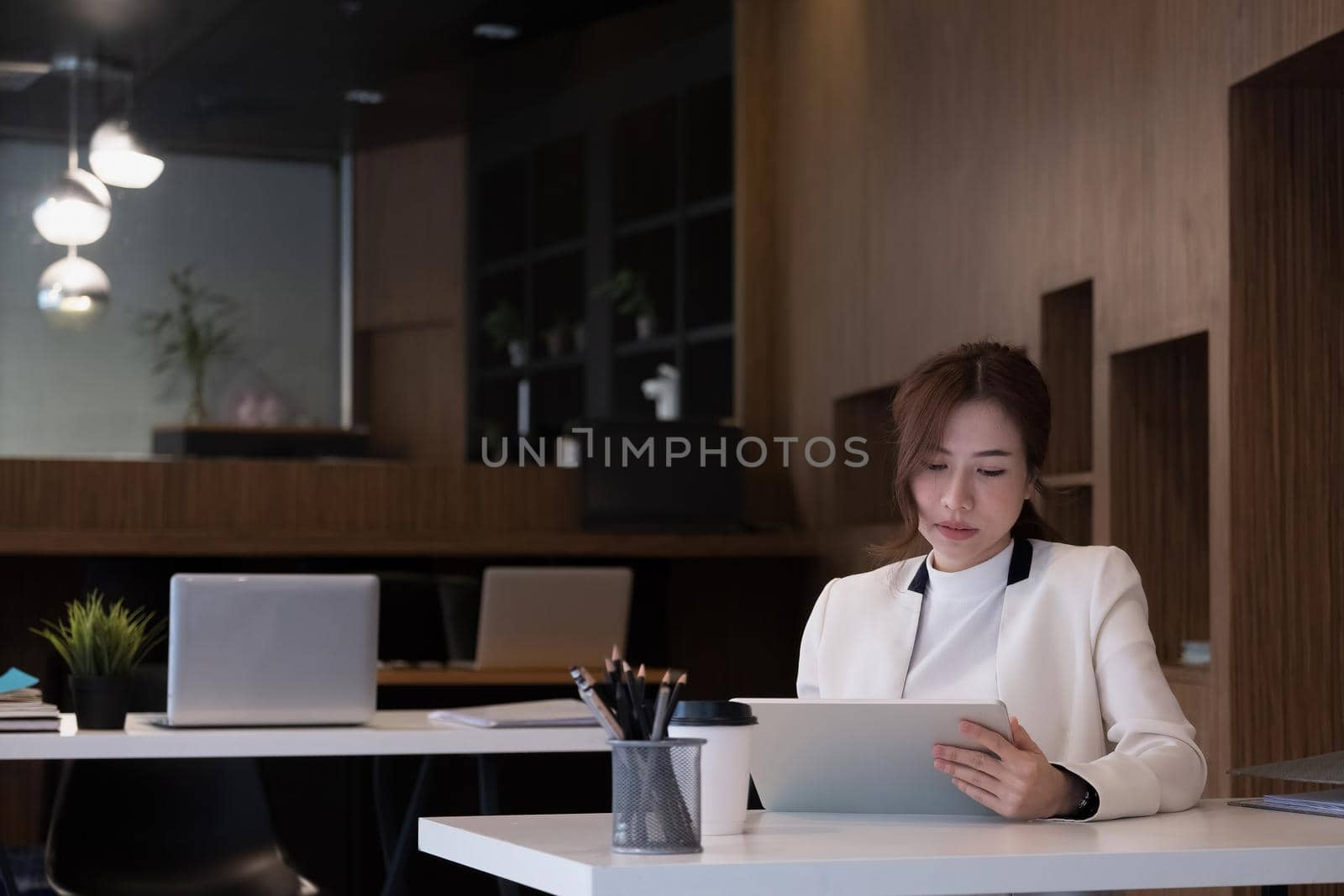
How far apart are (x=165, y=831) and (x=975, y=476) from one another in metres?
1.96

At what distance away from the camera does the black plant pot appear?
2701 mm

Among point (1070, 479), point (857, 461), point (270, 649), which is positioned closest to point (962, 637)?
point (270, 649)

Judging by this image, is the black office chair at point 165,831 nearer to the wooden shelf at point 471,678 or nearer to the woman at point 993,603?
the wooden shelf at point 471,678

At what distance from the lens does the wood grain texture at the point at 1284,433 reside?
337 centimetres

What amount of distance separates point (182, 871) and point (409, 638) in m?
2.49

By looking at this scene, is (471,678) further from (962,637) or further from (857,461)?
(962,637)

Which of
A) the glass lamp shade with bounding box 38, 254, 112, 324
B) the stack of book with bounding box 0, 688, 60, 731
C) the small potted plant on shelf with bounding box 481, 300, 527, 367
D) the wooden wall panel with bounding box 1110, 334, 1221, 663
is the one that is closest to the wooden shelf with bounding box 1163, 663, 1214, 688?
the wooden wall panel with bounding box 1110, 334, 1221, 663

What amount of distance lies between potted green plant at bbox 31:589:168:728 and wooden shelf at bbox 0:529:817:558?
263 cm

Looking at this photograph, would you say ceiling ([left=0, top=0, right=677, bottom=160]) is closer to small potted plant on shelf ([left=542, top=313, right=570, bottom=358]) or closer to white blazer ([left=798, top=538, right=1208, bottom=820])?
small potted plant on shelf ([left=542, top=313, right=570, bottom=358])

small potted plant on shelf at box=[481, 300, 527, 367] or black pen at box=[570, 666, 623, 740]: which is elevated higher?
small potted plant on shelf at box=[481, 300, 527, 367]

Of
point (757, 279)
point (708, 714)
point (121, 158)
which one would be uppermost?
point (121, 158)

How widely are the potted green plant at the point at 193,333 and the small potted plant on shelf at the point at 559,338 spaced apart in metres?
1.28

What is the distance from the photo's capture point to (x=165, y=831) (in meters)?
3.27

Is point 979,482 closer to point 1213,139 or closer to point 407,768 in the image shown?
point 1213,139
